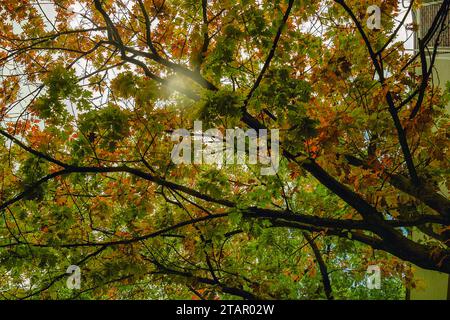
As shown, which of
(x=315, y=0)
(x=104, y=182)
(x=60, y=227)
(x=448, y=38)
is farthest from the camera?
(x=448, y=38)

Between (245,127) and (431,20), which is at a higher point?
(431,20)

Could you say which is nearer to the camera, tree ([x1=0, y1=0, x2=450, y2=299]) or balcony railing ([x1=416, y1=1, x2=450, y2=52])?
tree ([x1=0, y1=0, x2=450, y2=299])

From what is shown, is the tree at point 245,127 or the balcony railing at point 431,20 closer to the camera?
the tree at point 245,127

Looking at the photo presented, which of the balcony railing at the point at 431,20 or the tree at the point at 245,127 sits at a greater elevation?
the balcony railing at the point at 431,20

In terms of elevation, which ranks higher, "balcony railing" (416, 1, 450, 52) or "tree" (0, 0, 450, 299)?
"balcony railing" (416, 1, 450, 52)

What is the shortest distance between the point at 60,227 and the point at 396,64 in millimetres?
5887

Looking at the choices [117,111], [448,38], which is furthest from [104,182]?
[448,38]

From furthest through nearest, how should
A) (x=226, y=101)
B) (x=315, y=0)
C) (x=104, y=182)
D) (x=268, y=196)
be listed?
1. (x=104, y=182)
2. (x=315, y=0)
3. (x=268, y=196)
4. (x=226, y=101)

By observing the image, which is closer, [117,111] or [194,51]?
[117,111]

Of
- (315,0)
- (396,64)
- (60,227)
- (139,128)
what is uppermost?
(315,0)

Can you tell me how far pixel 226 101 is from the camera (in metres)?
3.91

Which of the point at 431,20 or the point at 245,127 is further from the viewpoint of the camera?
the point at 431,20

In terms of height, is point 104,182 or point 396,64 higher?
point 396,64
